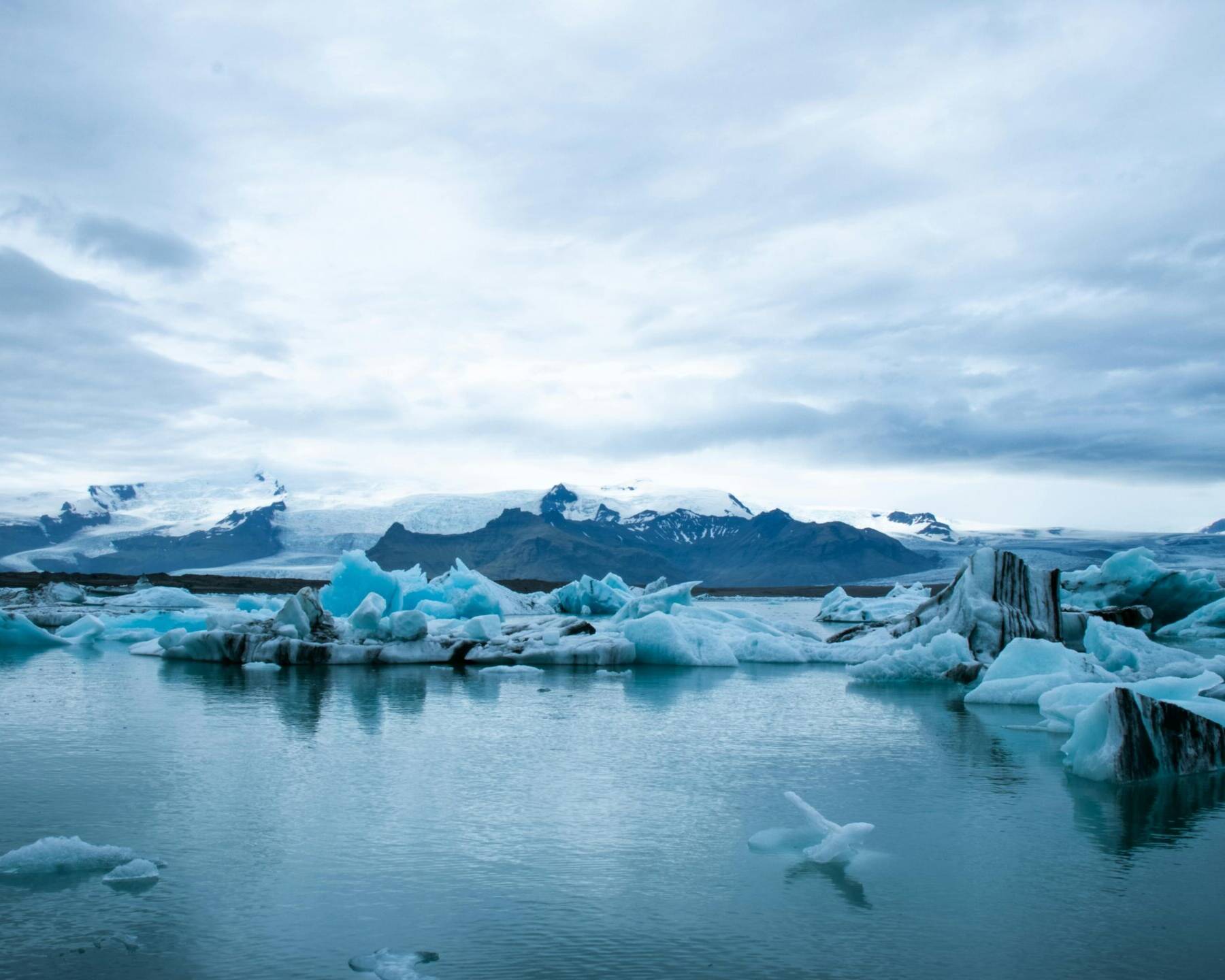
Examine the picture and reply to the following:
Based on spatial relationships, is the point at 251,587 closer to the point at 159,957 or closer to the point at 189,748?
the point at 189,748

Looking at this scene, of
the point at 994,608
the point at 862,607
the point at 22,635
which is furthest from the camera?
the point at 862,607

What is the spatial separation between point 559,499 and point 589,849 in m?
152

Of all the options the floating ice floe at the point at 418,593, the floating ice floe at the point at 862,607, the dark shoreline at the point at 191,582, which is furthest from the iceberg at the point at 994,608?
the dark shoreline at the point at 191,582

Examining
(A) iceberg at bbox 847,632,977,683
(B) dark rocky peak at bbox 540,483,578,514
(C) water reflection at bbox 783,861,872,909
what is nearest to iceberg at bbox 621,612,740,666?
(A) iceberg at bbox 847,632,977,683

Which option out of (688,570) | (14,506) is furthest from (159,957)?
(688,570)

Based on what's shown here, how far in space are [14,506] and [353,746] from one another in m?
157

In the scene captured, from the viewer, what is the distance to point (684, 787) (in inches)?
250

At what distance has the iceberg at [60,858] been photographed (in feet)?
14.4

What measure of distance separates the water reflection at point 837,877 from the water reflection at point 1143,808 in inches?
57.5

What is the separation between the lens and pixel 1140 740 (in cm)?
661

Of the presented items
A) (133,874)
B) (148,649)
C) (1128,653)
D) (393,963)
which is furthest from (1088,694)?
(148,649)

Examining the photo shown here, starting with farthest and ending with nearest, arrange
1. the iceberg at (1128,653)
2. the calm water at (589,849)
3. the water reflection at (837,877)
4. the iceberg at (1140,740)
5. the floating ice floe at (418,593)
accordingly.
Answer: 1. the floating ice floe at (418,593)
2. the iceberg at (1128,653)
3. the iceberg at (1140,740)
4. the water reflection at (837,877)
5. the calm water at (589,849)

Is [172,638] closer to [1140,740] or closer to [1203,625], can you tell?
[1140,740]

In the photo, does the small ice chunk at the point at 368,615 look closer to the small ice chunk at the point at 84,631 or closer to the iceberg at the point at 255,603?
the small ice chunk at the point at 84,631
